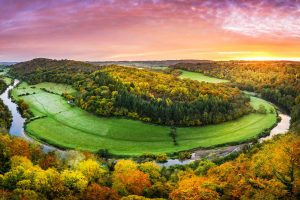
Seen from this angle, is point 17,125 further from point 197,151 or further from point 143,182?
point 143,182

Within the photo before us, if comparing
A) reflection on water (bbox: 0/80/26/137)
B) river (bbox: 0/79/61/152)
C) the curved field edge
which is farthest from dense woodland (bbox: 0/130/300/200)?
reflection on water (bbox: 0/80/26/137)

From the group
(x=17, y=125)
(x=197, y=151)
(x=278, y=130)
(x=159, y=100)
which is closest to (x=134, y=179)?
(x=197, y=151)

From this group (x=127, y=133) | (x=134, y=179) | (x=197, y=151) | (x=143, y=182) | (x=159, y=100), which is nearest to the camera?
(x=143, y=182)

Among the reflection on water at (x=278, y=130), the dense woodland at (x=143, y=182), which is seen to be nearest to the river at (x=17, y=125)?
the reflection on water at (x=278, y=130)

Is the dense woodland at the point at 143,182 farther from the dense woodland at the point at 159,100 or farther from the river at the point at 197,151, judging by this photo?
the dense woodland at the point at 159,100

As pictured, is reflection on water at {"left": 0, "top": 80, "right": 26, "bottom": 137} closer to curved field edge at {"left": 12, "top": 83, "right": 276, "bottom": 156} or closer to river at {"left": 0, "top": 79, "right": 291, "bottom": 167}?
river at {"left": 0, "top": 79, "right": 291, "bottom": 167}

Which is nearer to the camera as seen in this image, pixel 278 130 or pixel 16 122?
pixel 278 130

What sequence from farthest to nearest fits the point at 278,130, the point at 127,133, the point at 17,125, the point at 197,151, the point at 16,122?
the point at 16,122, the point at 17,125, the point at 278,130, the point at 127,133, the point at 197,151

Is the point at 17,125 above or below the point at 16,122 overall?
below

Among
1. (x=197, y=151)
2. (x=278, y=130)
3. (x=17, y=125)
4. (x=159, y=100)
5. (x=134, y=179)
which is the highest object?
(x=159, y=100)
